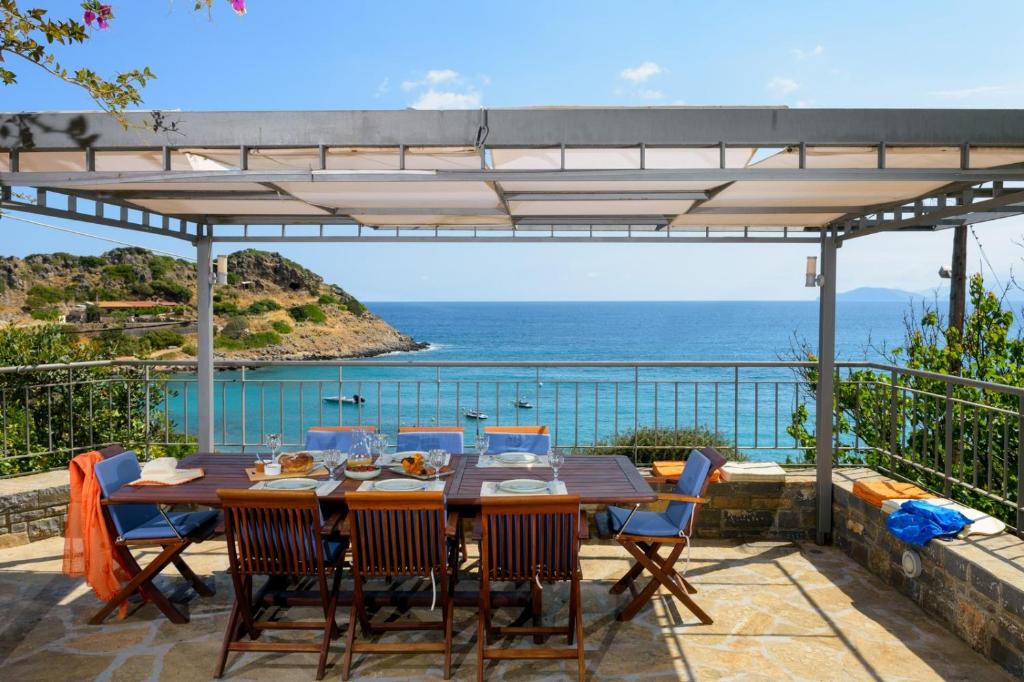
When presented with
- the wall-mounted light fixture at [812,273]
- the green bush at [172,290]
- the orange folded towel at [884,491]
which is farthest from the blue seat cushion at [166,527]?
the green bush at [172,290]

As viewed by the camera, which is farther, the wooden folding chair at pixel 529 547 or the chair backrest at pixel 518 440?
the chair backrest at pixel 518 440

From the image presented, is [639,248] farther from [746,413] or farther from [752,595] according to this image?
[752,595]

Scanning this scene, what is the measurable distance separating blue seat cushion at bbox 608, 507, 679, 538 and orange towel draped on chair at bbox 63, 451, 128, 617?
2752mm

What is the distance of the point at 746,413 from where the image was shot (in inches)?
1423

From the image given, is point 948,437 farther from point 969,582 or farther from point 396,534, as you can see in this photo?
point 396,534

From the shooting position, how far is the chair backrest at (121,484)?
410 centimetres

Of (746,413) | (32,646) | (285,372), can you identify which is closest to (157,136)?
(32,646)

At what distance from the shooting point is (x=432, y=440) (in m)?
5.22

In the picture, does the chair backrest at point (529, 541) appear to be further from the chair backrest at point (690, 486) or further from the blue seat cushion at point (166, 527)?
the blue seat cushion at point (166, 527)

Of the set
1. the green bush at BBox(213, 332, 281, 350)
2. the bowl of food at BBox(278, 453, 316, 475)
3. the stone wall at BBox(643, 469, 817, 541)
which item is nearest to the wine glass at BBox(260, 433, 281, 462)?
the bowl of food at BBox(278, 453, 316, 475)

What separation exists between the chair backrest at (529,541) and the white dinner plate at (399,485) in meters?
0.61

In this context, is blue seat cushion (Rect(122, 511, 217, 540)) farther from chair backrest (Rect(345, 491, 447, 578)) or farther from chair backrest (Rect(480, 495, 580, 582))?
chair backrest (Rect(480, 495, 580, 582))

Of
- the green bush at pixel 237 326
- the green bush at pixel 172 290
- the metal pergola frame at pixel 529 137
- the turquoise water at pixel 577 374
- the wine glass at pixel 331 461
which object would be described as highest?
the green bush at pixel 172 290

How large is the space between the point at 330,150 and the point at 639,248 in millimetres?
56395
